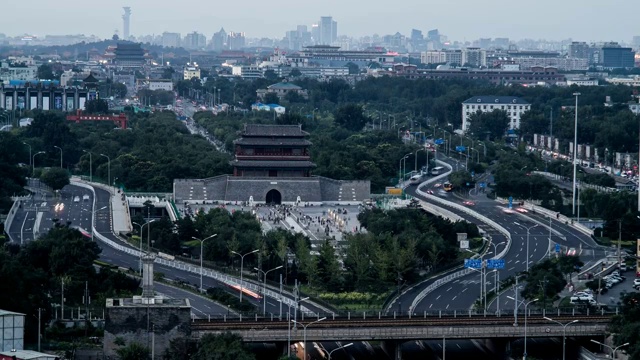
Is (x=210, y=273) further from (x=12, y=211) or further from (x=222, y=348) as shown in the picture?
(x=12, y=211)

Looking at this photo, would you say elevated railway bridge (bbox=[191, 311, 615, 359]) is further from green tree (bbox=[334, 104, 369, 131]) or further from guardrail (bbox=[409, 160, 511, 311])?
green tree (bbox=[334, 104, 369, 131])

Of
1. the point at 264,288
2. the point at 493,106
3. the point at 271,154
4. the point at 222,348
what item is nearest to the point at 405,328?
the point at 222,348

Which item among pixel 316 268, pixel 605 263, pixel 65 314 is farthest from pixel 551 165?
pixel 65 314

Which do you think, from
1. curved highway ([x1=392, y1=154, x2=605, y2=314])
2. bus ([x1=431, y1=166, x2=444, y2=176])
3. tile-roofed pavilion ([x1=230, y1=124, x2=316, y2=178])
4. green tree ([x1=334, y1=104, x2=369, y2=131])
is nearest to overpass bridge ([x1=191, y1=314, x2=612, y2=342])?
curved highway ([x1=392, y1=154, x2=605, y2=314])

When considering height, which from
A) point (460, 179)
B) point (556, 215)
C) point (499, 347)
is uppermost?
point (460, 179)

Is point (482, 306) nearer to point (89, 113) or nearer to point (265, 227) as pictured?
point (265, 227)

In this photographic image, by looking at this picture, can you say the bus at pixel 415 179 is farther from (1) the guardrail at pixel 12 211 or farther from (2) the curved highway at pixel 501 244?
(1) the guardrail at pixel 12 211
